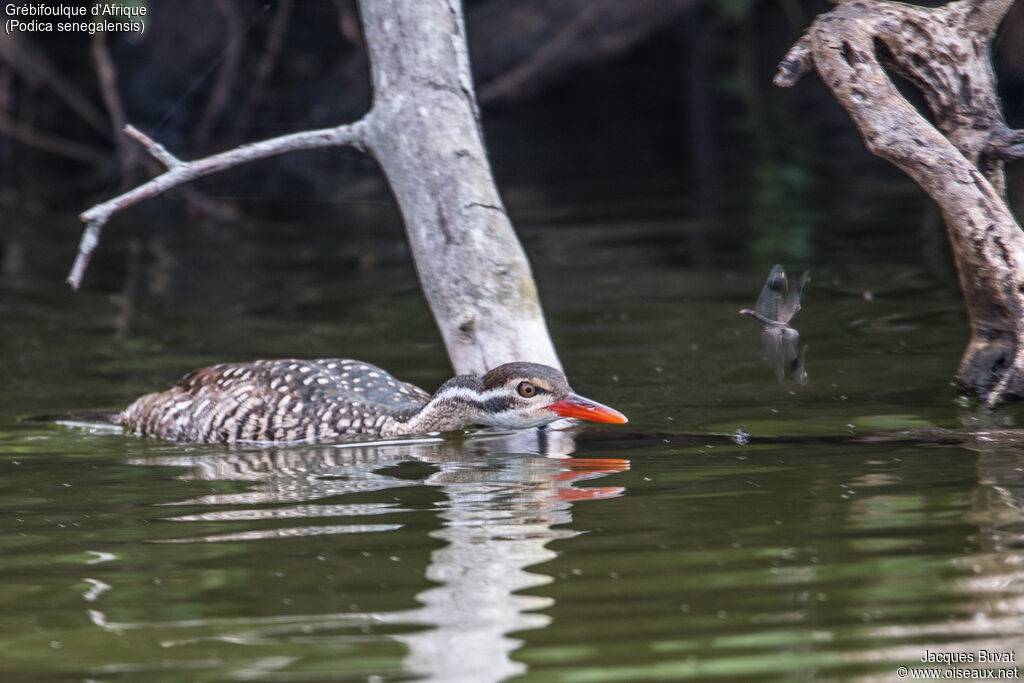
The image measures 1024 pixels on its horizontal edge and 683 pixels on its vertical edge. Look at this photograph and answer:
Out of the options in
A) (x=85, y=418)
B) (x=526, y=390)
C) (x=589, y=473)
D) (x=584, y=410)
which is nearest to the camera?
(x=589, y=473)

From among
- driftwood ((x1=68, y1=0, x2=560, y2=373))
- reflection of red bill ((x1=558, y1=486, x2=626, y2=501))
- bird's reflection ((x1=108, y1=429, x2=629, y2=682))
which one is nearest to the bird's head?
bird's reflection ((x1=108, y1=429, x2=629, y2=682))

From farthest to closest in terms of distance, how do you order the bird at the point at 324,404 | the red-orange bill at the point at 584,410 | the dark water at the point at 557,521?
the bird at the point at 324,404 → the red-orange bill at the point at 584,410 → the dark water at the point at 557,521

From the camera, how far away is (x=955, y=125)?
6664mm

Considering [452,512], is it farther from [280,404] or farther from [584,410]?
[280,404]

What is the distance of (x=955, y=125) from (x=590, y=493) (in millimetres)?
2792

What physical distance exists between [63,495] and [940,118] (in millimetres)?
4410

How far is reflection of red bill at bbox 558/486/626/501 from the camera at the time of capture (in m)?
5.26

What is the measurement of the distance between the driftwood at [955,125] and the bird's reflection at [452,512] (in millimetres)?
1977

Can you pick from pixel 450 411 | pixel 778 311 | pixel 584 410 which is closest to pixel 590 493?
pixel 584 410

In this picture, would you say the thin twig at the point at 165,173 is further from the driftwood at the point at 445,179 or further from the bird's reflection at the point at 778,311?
the bird's reflection at the point at 778,311

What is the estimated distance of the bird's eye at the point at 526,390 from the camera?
6398mm

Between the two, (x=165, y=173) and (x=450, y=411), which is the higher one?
(x=165, y=173)

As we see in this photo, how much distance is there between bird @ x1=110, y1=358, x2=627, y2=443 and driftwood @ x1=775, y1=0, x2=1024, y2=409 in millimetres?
1826

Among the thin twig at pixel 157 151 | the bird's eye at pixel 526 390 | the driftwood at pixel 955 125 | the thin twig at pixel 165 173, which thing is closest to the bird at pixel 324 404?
the bird's eye at pixel 526 390
